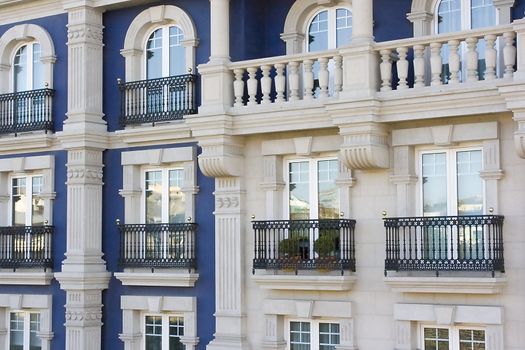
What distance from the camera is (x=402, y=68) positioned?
17266mm

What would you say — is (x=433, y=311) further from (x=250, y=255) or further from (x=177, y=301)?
(x=177, y=301)

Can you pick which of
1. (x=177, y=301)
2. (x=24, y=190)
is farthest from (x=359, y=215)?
(x=24, y=190)

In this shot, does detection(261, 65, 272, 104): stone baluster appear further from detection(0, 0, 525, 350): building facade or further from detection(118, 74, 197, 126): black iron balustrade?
detection(118, 74, 197, 126): black iron balustrade

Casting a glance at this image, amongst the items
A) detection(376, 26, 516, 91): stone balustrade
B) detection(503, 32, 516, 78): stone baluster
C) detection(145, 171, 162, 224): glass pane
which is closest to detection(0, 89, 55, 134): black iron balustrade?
detection(145, 171, 162, 224): glass pane

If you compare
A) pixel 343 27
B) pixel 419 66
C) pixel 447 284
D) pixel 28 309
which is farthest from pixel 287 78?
pixel 28 309

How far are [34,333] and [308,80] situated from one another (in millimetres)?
8619

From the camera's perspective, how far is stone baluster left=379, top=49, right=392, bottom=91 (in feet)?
→ 56.9

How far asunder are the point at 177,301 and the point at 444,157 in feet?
19.8

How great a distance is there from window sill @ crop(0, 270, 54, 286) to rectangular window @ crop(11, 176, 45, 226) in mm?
1139

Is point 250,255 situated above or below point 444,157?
below

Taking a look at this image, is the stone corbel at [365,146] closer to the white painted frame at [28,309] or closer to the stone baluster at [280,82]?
the stone baluster at [280,82]

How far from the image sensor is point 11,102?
2292cm

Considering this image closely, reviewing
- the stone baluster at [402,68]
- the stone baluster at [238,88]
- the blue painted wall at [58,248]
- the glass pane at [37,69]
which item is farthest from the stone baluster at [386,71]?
the glass pane at [37,69]

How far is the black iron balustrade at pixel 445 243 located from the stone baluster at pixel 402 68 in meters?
2.22
